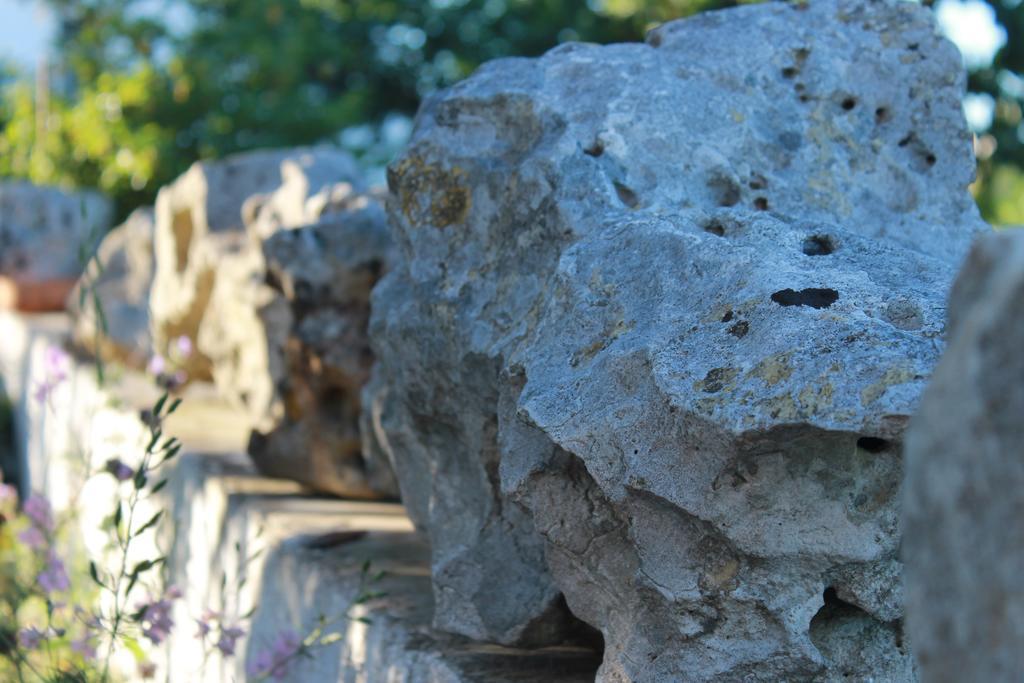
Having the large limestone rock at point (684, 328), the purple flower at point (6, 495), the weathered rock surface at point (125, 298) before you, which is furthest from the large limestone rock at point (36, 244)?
the large limestone rock at point (684, 328)

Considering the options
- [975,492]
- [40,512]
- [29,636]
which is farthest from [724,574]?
[40,512]

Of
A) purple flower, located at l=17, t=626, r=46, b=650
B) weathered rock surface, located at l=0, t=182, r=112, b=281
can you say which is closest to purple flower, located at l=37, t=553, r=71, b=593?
purple flower, located at l=17, t=626, r=46, b=650

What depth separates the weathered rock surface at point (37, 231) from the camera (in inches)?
313

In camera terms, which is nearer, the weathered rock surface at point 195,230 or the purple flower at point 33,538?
the purple flower at point 33,538

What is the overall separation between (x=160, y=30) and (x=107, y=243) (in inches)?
120

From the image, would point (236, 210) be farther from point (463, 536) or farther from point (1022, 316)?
point (1022, 316)

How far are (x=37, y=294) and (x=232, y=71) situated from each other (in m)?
2.32

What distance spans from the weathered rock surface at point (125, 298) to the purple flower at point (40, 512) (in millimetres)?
2743

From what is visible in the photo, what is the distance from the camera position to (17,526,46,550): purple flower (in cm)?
324

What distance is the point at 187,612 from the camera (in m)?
3.54

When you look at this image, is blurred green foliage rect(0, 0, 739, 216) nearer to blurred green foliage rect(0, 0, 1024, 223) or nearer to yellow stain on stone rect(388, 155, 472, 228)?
blurred green foliage rect(0, 0, 1024, 223)

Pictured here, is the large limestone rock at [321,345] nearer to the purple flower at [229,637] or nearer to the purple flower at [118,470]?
the purple flower at [229,637]

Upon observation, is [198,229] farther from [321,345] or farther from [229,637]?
[229,637]

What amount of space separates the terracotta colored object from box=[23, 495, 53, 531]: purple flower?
4.91 m
